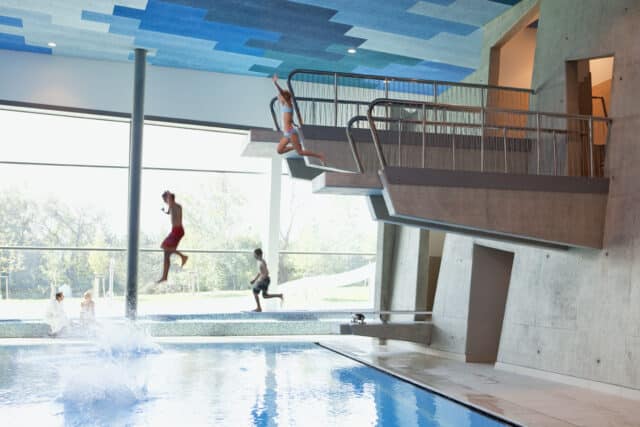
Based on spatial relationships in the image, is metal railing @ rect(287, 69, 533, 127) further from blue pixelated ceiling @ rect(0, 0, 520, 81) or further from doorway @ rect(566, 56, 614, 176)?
doorway @ rect(566, 56, 614, 176)

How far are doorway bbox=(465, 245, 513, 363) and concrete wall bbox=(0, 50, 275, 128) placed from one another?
8.63m

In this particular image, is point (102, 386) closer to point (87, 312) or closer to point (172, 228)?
point (172, 228)

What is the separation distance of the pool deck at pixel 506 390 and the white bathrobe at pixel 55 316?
71 cm

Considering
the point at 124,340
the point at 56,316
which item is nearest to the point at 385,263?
the point at 124,340

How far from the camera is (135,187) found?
17.0 m

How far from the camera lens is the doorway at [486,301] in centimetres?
1312

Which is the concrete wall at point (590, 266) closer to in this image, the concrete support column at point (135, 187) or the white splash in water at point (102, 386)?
the white splash in water at point (102, 386)

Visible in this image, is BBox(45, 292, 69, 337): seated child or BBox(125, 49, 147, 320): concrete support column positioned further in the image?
BBox(125, 49, 147, 320): concrete support column

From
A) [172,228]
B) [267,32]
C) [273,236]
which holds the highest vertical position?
[267,32]

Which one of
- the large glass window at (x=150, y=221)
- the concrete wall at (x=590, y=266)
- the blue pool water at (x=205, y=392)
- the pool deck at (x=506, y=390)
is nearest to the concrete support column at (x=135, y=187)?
the large glass window at (x=150, y=221)

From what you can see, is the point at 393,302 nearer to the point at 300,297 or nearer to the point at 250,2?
the point at 250,2

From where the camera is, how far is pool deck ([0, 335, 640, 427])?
7.96 metres

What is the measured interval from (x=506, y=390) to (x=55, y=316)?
10.6 m

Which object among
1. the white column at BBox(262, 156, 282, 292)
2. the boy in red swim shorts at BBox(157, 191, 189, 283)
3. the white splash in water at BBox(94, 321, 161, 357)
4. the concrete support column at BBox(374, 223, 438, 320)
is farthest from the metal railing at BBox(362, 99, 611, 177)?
the white column at BBox(262, 156, 282, 292)
